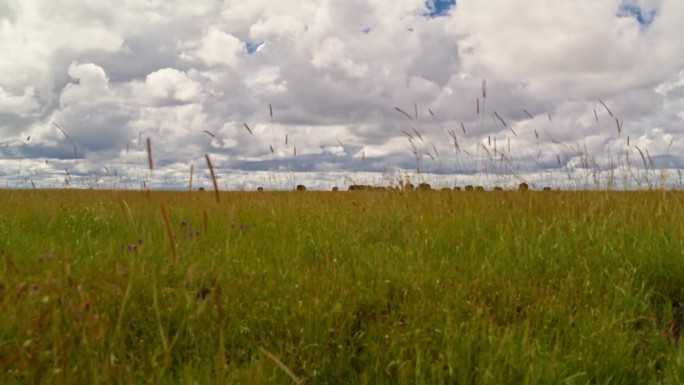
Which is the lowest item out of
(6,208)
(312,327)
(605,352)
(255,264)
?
(605,352)

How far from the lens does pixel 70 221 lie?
6191 millimetres

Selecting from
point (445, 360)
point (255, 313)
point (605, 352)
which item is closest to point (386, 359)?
point (445, 360)

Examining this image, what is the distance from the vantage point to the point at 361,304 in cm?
349

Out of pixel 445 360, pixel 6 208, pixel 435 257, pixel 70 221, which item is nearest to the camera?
pixel 445 360

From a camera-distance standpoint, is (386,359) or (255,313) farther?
(255,313)

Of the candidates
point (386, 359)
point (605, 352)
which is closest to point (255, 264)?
point (386, 359)

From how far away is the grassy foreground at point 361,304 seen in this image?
277cm

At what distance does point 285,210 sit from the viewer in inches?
269

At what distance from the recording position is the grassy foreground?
277 centimetres

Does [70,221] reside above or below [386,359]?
above

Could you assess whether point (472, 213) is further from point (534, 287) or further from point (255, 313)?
point (255, 313)

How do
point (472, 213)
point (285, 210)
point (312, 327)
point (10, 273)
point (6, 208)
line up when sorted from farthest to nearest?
1. point (6, 208)
2. point (285, 210)
3. point (472, 213)
4. point (10, 273)
5. point (312, 327)

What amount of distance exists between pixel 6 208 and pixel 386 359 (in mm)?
6761

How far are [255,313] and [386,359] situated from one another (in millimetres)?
856
